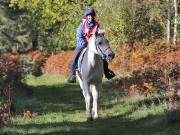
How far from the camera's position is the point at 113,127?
13242 mm

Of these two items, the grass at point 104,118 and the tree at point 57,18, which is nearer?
the grass at point 104,118

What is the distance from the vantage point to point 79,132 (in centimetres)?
1270

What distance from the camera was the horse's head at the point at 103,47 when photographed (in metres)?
13.5

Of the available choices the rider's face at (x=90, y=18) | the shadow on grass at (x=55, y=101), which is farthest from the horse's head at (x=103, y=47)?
the shadow on grass at (x=55, y=101)

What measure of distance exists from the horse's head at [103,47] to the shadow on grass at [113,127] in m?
1.64

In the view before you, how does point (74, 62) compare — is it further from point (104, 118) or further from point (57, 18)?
point (57, 18)

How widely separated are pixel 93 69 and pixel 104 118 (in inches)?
55.7

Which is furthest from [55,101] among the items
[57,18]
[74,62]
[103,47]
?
[57,18]

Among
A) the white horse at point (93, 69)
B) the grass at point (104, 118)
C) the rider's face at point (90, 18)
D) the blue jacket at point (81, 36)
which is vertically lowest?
the grass at point (104, 118)

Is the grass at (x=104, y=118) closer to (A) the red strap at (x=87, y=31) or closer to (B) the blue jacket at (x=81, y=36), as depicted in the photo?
(B) the blue jacket at (x=81, y=36)

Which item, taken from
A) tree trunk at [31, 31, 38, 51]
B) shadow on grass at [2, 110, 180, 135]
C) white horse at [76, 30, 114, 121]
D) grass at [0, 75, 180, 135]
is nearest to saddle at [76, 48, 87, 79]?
white horse at [76, 30, 114, 121]

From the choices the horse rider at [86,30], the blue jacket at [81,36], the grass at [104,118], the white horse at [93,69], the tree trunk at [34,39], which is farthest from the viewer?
the tree trunk at [34,39]

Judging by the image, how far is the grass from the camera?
1243 centimetres

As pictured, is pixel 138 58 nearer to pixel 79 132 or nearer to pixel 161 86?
pixel 161 86
